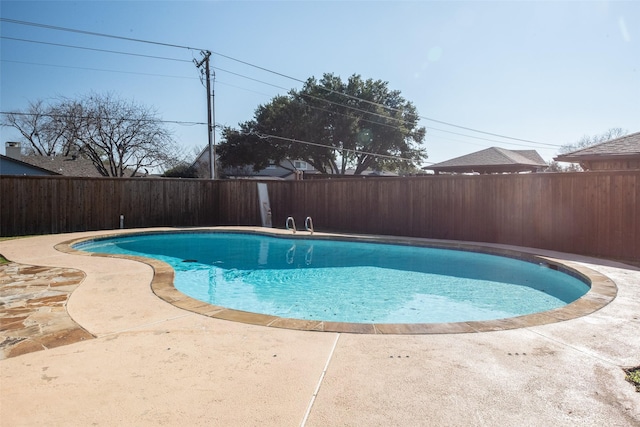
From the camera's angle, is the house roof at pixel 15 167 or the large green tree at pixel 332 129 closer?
the house roof at pixel 15 167

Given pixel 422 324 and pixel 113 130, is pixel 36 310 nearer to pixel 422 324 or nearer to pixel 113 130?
pixel 422 324

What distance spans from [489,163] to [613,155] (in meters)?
5.54

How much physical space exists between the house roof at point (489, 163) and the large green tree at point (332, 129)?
953cm

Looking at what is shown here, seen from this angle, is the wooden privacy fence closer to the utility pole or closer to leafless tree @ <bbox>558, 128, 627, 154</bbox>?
the utility pole

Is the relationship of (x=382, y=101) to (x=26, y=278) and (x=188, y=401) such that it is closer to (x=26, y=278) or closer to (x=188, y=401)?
(x=26, y=278)

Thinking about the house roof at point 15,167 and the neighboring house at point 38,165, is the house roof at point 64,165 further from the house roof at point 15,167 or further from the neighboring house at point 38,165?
the house roof at point 15,167

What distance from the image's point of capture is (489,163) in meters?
14.5

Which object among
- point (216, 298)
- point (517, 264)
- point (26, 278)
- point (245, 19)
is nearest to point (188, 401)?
point (216, 298)

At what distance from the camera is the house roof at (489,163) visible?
14.4 meters

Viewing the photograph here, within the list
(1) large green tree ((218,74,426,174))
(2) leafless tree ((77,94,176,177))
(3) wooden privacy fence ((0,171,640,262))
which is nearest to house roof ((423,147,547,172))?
(3) wooden privacy fence ((0,171,640,262))

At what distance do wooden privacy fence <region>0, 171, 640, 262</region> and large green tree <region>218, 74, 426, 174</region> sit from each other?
1217 cm

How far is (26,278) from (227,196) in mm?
8659

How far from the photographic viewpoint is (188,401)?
6.59 feet

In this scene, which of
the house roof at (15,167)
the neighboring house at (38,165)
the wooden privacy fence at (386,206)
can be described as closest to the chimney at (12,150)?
the neighboring house at (38,165)
